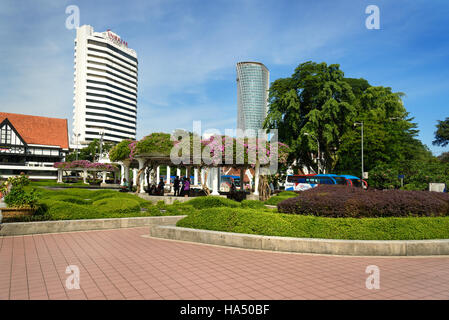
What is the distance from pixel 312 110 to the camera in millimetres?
34250

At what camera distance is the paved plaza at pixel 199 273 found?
5.15 m

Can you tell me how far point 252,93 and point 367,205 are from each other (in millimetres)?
178406

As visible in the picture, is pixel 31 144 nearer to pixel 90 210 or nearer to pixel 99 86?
pixel 99 86

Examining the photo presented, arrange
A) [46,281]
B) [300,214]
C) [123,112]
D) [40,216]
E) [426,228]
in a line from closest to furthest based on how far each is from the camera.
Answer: [46,281] < [426,228] < [300,214] < [40,216] < [123,112]

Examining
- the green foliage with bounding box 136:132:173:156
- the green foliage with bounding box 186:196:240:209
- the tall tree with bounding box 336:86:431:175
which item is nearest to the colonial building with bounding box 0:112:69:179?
the green foliage with bounding box 136:132:173:156

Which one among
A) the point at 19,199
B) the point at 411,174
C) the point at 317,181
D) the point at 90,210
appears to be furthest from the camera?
the point at 317,181

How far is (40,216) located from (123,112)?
14153cm

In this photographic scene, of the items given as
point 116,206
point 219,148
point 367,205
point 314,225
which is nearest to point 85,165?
point 219,148

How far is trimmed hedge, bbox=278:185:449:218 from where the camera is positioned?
9.30 m

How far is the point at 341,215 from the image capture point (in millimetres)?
9305

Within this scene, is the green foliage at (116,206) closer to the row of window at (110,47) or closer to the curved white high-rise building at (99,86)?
the curved white high-rise building at (99,86)
